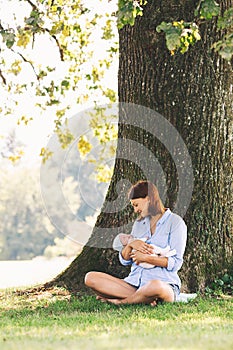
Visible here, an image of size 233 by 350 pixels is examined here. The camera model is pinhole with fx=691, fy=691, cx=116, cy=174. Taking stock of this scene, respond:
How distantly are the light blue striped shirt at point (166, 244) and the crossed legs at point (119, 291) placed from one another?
95mm

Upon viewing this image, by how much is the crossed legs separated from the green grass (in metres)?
0.08

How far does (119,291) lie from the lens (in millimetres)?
6426

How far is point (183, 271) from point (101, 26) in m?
6.23

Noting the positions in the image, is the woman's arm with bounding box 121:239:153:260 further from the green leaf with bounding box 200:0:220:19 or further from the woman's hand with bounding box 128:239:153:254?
the green leaf with bounding box 200:0:220:19

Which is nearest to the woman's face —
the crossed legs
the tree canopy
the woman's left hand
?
the woman's left hand

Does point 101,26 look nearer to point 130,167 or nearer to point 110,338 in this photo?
point 130,167

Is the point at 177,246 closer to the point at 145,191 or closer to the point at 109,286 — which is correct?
the point at 145,191

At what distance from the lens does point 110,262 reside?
748 centimetres

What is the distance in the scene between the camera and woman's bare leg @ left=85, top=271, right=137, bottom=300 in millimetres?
6418

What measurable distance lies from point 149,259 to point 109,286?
1.60ft

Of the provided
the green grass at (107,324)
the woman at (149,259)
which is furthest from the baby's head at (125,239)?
the green grass at (107,324)

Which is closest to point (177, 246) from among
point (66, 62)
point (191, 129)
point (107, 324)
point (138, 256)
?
point (138, 256)

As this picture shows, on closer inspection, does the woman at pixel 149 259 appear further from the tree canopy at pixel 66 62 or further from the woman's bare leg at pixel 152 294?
the tree canopy at pixel 66 62

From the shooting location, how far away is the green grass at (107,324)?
418 cm
